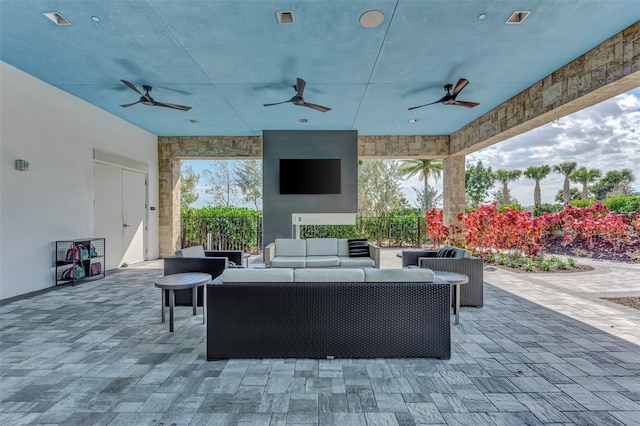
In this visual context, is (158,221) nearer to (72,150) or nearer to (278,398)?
(72,150)

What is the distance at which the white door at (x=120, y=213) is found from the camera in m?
6.16

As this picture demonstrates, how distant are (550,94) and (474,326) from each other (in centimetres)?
374

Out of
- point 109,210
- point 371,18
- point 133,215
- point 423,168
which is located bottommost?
point 133,215

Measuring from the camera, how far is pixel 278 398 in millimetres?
1976

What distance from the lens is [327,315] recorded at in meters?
2.44

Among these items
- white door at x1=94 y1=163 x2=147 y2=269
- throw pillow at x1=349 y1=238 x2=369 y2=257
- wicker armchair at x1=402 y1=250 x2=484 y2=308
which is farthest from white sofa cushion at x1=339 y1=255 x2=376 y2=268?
white door at x1=94 y1=163 x2=147 y2=269

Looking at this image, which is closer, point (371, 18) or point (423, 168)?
point (371, 18)

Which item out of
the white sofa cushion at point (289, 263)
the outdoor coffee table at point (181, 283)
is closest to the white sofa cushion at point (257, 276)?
the outdoor coffee table at point (181, 283)

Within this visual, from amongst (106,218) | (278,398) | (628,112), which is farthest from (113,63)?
(628,112)

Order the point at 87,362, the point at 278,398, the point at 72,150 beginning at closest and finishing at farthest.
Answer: the point at 278,398 → the point at 87,362 → the point at 72,150

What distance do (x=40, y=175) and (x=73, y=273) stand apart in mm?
1635

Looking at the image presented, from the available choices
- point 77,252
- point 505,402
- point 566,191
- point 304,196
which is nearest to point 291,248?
point 304,196

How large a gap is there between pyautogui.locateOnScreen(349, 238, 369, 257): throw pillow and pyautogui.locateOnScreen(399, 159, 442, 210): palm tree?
9476 mm

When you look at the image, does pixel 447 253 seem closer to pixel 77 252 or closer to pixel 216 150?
pixel 77 252
